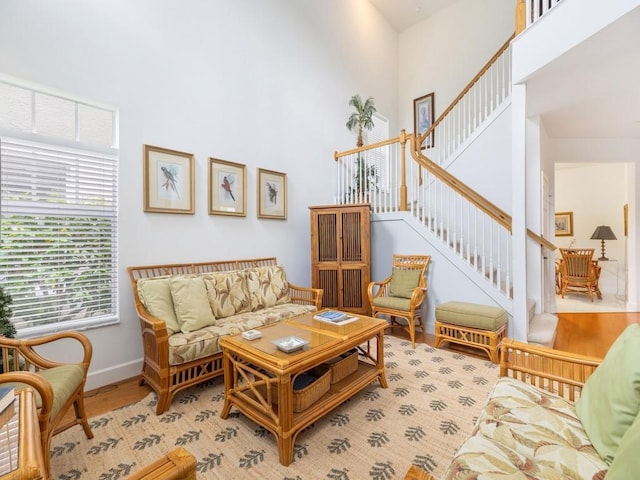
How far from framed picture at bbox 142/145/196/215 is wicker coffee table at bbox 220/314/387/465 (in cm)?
163

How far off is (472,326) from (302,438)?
206 cm

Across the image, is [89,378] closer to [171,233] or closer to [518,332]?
[171,233]

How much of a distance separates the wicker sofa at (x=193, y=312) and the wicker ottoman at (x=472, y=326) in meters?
1.41

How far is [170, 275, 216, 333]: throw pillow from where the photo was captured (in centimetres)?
248

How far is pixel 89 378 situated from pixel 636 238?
7.54 metres

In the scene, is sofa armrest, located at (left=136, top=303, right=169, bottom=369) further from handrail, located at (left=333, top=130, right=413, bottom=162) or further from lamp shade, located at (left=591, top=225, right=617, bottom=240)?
lamp shade, located at (left=591, top=225, right=617, bottom=240)

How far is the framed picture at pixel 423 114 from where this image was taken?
6273 millimetres

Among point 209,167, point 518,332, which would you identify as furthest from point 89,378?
point 518,332

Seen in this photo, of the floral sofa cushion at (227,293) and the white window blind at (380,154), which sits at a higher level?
the white window blind at (380,154)

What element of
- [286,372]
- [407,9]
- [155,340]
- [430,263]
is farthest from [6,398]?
[407,9]

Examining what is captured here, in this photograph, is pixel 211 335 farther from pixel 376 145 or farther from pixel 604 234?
pixel 604 234

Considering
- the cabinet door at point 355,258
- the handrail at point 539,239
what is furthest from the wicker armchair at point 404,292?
the handrail at point 539,239

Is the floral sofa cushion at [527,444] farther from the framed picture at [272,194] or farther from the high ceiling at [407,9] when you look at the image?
the high ceiling at [407,9]

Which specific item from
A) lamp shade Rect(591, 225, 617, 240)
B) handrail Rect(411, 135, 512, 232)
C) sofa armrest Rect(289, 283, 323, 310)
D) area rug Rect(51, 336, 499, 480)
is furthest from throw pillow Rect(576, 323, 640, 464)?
lamp shade Rect(591, 225, 617, 240)
